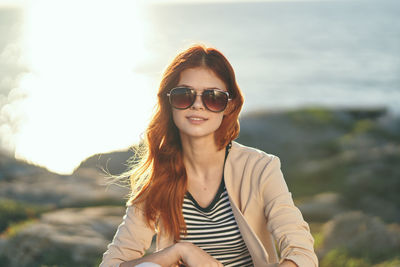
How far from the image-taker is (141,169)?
354 cm

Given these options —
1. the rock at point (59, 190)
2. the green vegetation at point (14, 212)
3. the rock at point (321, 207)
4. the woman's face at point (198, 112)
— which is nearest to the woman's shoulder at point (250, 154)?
the woman's face at point (198, 112)

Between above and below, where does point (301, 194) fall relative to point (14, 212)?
above

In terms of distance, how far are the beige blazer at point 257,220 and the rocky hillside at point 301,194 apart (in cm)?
187

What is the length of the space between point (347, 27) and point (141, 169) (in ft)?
277

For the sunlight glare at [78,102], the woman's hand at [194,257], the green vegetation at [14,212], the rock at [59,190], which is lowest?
the woman's hand at [194,257]

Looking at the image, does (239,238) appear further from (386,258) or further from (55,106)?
(55,106)

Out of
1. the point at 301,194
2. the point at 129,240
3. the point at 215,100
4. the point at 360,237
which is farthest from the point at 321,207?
the point at 215,100

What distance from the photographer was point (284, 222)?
2893 millimetres

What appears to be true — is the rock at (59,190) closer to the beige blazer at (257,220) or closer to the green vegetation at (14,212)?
the green vegetation at (14,212)

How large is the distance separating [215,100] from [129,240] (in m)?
1.07

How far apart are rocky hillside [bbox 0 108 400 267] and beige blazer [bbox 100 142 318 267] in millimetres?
1873

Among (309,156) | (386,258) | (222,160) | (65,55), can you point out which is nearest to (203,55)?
(222,160)

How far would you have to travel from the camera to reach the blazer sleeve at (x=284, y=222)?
2803mm

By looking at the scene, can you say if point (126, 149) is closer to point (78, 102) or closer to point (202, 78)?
point (202, 78)
